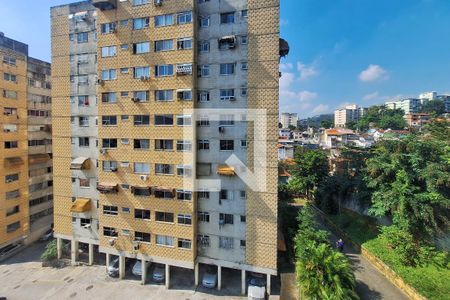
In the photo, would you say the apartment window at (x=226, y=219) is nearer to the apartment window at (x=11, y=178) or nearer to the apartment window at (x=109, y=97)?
the apartment window at (x=109, y=97)

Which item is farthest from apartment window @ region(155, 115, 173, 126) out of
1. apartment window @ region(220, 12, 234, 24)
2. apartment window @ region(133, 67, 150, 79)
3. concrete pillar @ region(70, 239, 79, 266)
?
concrete pillar @ region(70, 239, 79, 266)

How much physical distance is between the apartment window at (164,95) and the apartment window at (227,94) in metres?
4.04

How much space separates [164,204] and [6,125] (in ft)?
67.0

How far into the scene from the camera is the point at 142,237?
20391 mm

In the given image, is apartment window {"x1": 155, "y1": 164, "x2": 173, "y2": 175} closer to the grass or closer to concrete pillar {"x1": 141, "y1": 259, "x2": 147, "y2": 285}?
concrete pillar {"x1": 141, "y1": 259, "x2": 147, "y2": 285}

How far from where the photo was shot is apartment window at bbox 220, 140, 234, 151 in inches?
722

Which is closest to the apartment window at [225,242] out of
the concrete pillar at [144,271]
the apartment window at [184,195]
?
the apartment window at [184,195]

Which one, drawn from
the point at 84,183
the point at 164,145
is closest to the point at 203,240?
the point at 164,145

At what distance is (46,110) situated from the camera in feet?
98.9

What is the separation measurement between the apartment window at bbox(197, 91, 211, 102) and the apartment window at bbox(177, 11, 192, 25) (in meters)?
5.32

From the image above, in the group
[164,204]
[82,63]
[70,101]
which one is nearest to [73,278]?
[164,204]

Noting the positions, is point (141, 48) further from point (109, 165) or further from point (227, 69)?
point (109, 165)

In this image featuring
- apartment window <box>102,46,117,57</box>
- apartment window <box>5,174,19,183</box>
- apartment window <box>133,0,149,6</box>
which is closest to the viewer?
apartment window <box>133,0,149,6</box>

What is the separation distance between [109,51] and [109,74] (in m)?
1.93
